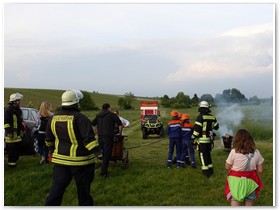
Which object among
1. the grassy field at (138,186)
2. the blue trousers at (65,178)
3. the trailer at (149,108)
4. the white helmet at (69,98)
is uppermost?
the white helmet at (69,98)

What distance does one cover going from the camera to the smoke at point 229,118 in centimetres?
1359

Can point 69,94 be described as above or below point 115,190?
above

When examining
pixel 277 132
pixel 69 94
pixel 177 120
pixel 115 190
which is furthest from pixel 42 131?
pixel 277 132

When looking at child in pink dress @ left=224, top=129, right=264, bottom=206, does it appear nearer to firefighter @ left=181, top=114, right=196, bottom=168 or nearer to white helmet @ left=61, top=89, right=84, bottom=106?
white helmet @ left=61, top=89, right=84, bottom=106

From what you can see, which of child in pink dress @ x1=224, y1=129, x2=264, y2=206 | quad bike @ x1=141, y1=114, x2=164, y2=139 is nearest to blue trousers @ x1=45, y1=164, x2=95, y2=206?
child in pink dress @ x1=224, y1=129, x2=264, y2=206

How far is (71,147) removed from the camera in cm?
438

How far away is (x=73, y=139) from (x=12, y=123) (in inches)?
141

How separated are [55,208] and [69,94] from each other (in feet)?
5.11

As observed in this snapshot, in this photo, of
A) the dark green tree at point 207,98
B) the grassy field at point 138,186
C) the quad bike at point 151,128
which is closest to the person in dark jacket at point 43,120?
the grassy field at point 138,186

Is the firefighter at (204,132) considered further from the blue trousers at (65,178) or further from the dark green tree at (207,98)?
the blue trousers at (65,178)

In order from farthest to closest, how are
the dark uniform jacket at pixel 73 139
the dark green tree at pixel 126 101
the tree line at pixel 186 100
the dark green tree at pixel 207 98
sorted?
the dark green tree at pixel 126 101, the tree line at pixel 186 100, the dark green tree at pixel 207 98, the dark uniform jacket at pixel 73 139

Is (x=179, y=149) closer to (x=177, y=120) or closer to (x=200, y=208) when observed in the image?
(x=177, y=120)

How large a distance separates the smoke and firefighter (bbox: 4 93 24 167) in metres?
8.07

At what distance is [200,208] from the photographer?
5.40m
